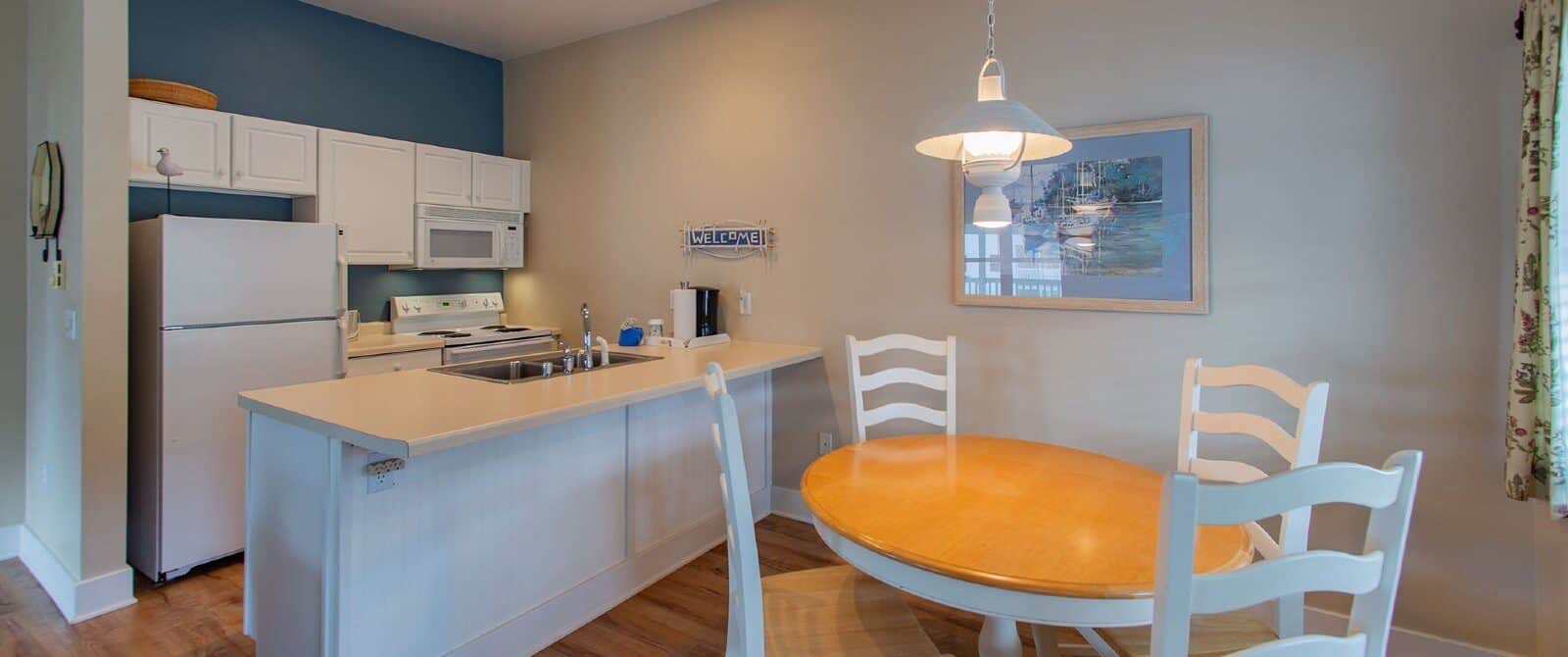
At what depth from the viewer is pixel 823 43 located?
3414mm

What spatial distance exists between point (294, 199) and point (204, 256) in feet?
3.17

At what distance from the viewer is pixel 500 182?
4430 mm

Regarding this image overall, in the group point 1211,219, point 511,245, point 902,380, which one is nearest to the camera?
point 1211,219

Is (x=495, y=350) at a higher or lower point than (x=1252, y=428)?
higher

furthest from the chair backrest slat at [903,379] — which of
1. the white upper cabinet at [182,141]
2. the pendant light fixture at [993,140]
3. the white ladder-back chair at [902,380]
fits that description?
the white upper cabinet at [182,141]

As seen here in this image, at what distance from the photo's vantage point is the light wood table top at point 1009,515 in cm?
131

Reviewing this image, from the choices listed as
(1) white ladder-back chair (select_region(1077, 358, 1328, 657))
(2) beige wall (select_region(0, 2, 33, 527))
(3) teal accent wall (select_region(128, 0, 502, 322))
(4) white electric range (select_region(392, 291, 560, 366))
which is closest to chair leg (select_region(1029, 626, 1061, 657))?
(1) white ladder-back chair (select_region(1077, 358, 1328, 657))

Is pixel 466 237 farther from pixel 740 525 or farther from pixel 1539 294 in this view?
pixel 1539 294

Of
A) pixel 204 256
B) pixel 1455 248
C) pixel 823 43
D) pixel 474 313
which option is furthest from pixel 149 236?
pixel 1455 248

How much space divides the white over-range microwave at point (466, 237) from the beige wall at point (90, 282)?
1.43 m

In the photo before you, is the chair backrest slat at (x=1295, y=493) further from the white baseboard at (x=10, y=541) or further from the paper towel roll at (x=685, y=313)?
the white baseboard at (x=10, y=541)

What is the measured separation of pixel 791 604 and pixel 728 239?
88.8 inches

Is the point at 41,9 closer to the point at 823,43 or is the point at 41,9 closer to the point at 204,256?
the point at 204,256

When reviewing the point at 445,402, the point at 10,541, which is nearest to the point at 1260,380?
the point at 445,402
